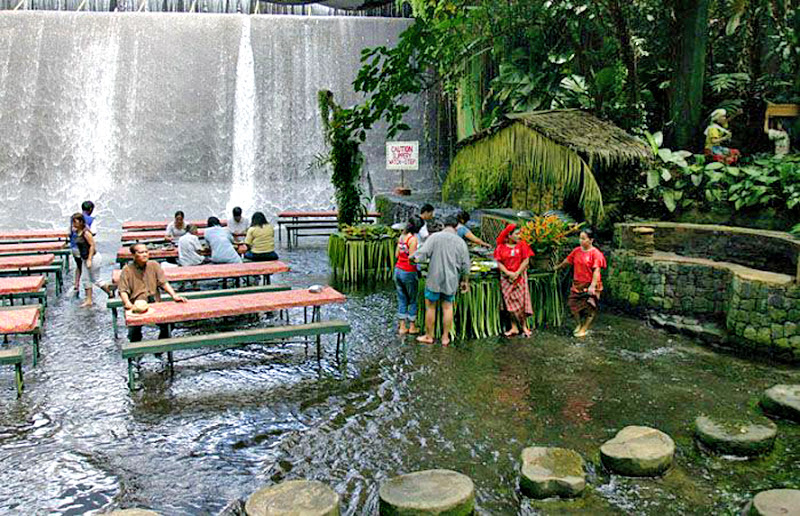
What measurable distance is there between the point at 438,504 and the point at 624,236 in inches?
266

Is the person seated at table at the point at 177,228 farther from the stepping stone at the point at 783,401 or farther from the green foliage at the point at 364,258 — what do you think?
the stepping stone at the point at 783,401

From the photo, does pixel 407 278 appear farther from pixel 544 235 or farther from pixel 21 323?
pixel 21 323

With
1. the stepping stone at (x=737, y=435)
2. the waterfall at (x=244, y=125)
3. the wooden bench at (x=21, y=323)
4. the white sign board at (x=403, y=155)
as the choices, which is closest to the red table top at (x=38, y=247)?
the wooden bench at (x=21, y=323)

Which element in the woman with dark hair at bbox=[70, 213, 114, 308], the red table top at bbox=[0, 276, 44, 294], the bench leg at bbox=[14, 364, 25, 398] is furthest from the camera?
the woman with dark hair at bbox=[70, 213, 114, 308]

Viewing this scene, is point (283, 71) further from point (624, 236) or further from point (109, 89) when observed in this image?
point (624, 236)

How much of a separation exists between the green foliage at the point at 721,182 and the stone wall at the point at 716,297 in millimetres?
1910

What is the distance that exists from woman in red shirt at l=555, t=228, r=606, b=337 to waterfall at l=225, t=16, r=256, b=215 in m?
12.9

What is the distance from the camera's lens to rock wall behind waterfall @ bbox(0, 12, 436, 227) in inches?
762

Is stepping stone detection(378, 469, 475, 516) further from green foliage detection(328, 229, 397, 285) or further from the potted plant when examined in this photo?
green foliage detection(328, 229, 397, 285)

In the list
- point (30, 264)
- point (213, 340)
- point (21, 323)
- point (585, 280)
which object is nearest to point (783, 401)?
point (585, 280)

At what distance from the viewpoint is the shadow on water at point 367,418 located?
4.85m

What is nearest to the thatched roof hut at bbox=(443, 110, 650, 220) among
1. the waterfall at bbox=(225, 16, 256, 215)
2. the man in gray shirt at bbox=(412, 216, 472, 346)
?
the man in gray shirt at bbox=(412, 216, 472, 346)

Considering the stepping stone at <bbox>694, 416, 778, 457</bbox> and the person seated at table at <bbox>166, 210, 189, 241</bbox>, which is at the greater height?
the person seated at table at <bbox>166, 210, 189, 241</bbox>

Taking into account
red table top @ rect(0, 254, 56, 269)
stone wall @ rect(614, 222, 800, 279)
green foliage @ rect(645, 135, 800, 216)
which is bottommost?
red table top @ rect(0, 254, 56, 269)
